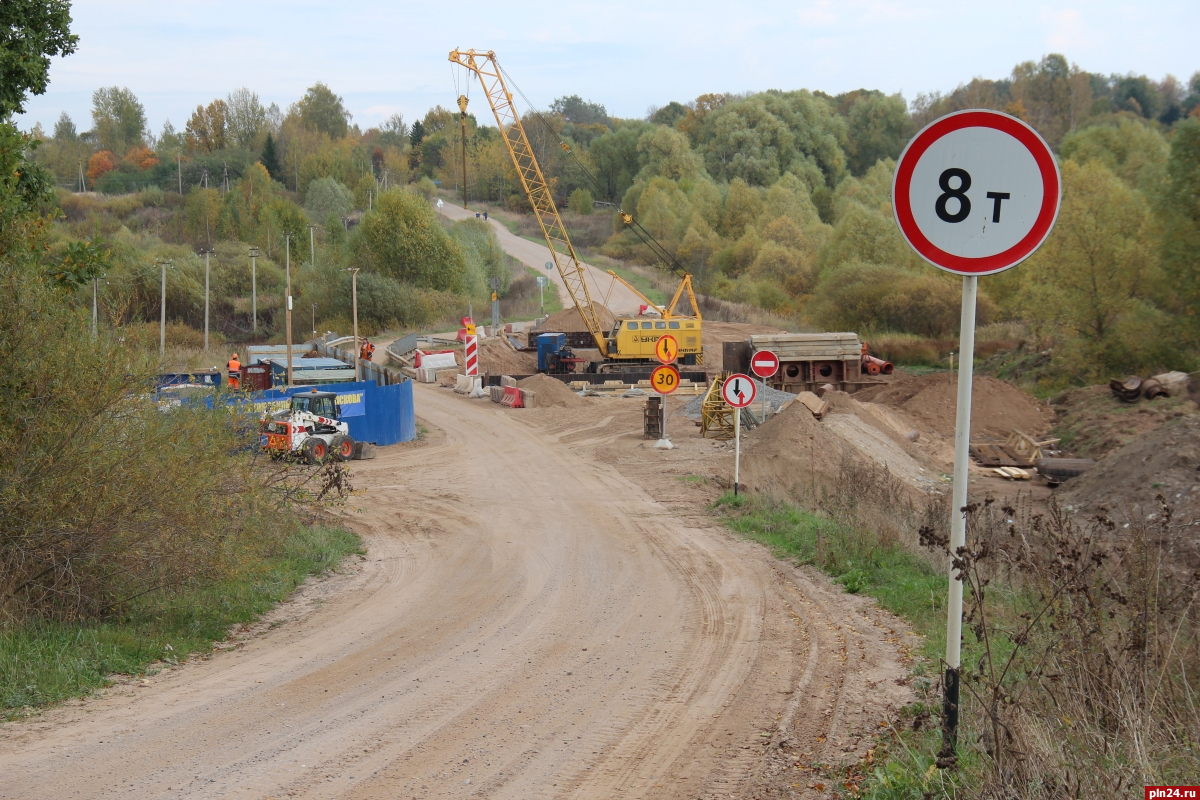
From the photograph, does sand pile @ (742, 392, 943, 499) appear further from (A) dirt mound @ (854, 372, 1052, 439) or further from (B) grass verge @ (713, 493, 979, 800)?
(A) dirt mound @ (854, 372, 1052, 439)

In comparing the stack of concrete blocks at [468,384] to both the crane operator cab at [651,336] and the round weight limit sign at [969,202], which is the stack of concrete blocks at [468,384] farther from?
the round weight limit sign at [969,202]

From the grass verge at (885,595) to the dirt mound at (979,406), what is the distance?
16.2m

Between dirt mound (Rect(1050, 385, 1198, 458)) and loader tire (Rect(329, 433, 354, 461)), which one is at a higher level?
dirt mound (Rect(1050, 385, 1198, 458))

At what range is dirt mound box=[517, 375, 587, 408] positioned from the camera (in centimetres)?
3453

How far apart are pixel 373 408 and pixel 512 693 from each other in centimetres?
2018

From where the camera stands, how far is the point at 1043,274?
39.6 metres

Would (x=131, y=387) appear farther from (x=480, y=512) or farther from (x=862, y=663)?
(x=480, y=512)

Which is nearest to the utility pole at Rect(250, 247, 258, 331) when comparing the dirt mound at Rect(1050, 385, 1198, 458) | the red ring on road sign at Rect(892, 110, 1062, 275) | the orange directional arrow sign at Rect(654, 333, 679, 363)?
the orange directional arrow sign at Rect(654, 333, 679, 363)

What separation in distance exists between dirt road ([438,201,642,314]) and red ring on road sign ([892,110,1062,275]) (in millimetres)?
52052

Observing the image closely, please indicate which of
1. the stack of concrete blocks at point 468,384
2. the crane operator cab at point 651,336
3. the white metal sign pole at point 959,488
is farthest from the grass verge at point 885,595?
the crane operator cab at point 651,336

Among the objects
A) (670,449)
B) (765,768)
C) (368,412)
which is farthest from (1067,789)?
(368,412)

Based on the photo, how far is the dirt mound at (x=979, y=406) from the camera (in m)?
30.2

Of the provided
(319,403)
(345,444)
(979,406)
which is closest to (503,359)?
(319,403)

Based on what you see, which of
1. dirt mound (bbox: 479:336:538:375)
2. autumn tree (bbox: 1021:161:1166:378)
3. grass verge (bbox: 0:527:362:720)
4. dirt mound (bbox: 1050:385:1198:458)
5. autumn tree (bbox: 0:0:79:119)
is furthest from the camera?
dirt mound (bbox: 479:336:538:375)
